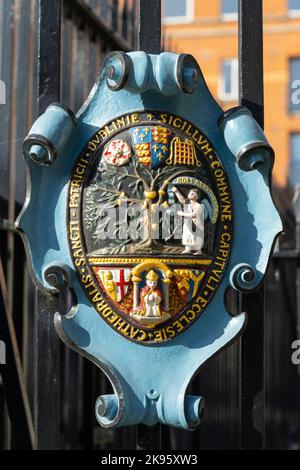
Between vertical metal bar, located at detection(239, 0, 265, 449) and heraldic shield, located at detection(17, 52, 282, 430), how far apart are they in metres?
0.21

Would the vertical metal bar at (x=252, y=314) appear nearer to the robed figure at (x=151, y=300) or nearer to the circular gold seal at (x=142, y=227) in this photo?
the circular gold seal at (x=142, y=227)

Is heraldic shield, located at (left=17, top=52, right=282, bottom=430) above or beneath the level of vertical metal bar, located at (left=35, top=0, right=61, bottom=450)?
above

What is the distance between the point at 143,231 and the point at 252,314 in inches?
26.1

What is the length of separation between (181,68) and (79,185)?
65 centimetres

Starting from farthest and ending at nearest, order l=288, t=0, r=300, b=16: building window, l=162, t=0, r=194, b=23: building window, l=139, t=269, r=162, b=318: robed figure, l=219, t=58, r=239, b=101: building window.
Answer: l=219, t=58, r=239, b=101: building window
l=162, t=0, r=194, b=23: building window
l=288, t=0, r=300, b=16: building window
l=139, t=269, r=162, b=318: robed figure

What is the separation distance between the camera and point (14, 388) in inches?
172

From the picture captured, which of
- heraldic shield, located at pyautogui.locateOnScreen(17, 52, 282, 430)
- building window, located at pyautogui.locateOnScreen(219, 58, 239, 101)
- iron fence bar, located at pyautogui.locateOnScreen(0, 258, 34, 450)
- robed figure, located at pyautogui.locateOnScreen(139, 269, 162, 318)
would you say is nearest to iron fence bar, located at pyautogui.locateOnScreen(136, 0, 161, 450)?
heraldic shield, located at pyautogui.locateOnScreen(17, 52, 282, 430)

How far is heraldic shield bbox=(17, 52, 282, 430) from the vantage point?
11.8 ft

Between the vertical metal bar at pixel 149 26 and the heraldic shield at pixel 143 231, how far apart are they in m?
0.18

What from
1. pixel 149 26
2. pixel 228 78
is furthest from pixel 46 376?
pixel 228 78

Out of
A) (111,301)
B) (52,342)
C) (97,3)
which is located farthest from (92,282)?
(97,3)

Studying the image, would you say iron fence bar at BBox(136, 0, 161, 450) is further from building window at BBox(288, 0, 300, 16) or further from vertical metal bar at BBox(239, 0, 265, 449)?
building window at BBox(288, 0, 300, 16)

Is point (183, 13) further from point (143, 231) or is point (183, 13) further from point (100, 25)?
point (143, 231)
